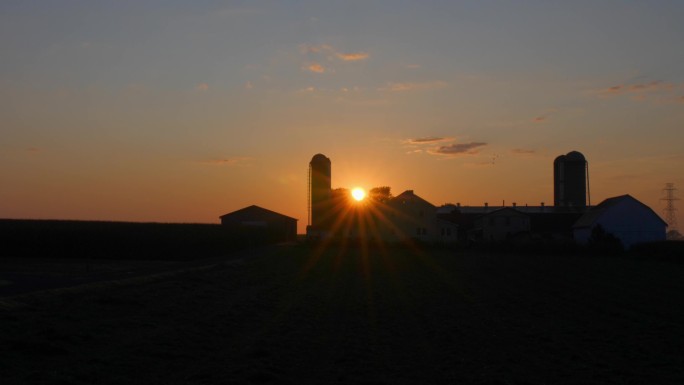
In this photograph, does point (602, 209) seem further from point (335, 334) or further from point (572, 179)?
point (335, 334)

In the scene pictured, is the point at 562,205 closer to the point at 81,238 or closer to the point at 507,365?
the point at 81,238

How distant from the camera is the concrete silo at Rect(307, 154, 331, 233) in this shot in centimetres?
9406

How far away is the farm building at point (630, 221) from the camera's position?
8025 centimetres

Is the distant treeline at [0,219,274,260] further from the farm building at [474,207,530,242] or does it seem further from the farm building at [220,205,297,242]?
the farm building at [220,205,297,242]

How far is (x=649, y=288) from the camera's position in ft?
110

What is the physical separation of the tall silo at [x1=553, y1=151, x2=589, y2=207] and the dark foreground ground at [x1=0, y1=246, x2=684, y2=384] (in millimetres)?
68555

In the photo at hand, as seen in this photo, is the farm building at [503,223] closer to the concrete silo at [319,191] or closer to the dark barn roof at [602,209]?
the dark barn roof at [602,209]

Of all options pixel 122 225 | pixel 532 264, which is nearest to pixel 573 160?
pixel 532 264

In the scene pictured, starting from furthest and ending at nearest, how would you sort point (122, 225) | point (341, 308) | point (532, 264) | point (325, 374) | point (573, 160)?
point (573, 160) → point (122, 225) → point (532, 264) → point (341, 308) → point (325, 374)

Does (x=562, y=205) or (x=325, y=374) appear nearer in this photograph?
(x=325, y=374)

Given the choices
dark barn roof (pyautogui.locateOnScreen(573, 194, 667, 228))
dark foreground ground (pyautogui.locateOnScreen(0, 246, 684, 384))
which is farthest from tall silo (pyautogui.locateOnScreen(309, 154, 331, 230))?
dark foreground ground (pyautogui.locateOnScreen(0, 246, 684, 384))

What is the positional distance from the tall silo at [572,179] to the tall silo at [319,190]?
28.4 metres

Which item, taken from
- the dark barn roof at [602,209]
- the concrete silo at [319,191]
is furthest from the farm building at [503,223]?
the concrete silo at [319,191]

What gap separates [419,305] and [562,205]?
79503 millimetres
